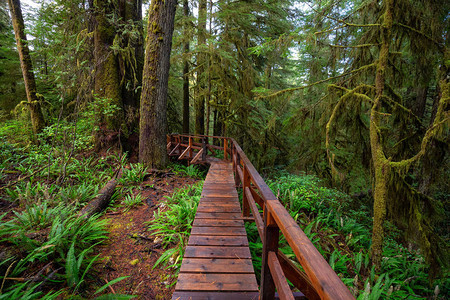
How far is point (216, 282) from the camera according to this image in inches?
85.0

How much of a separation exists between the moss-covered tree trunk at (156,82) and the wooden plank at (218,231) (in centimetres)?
417

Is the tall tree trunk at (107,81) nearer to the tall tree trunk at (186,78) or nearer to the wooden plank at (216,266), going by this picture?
the tall tree trunk at (186,78)

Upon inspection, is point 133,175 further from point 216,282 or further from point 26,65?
point 26,65

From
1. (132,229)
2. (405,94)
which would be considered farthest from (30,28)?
(405,94)

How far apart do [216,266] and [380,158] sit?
3.46 m

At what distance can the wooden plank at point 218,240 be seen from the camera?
2.81 meters

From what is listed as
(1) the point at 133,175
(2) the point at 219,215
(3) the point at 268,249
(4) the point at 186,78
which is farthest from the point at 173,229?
(4) the point at 186,78

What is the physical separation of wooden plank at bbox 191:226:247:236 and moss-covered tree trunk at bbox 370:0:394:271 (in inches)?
101

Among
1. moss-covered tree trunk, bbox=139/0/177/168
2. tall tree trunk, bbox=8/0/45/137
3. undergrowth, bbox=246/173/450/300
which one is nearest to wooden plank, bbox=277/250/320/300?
undergrowth, bbox=246/173/450/300

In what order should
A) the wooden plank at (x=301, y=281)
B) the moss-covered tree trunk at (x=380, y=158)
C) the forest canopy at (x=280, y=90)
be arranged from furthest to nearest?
the forest canopy at (x=280, y=90) → the moss-covered tree trunk at (x=380, y=158) → the wooden plank at (x=301, y=281)

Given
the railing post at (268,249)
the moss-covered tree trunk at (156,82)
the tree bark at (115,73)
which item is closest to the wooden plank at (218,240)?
the railing post at (268,249)

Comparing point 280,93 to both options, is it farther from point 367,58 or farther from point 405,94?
point 405,94

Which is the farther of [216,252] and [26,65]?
[26,65]

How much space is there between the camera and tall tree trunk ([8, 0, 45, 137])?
7.65 meters
